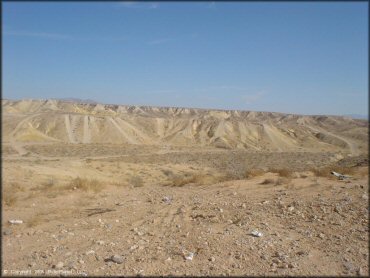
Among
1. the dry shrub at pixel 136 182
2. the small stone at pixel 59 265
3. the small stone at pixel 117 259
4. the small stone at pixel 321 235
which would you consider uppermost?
the small stone at pixel 321 235

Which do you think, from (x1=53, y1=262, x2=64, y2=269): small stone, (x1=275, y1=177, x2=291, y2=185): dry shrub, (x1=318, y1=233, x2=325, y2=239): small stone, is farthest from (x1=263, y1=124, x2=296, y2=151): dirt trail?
(x1=53, y1=262, x2=64, y2=269): small stone

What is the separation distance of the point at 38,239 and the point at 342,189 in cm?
913

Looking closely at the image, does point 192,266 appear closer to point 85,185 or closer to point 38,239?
point 38,239

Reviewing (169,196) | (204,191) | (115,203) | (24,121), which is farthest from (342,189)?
(24,121)

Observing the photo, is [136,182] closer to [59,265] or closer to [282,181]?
[282,181]

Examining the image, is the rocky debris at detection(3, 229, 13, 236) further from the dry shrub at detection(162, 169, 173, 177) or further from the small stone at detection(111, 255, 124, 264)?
the dry shrub at detection(162, 169, 173, 177)

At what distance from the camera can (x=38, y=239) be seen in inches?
333

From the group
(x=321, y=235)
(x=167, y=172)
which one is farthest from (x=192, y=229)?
(x=167, y=172)

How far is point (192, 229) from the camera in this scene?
28.7 feet

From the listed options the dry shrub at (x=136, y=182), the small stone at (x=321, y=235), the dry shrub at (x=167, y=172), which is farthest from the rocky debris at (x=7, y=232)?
the dry shrub at (x=167, y=172)

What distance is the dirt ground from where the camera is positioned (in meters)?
6.73

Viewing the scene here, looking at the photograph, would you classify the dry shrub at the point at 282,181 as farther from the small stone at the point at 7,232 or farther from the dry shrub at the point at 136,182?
the small stone at the point at 7,232

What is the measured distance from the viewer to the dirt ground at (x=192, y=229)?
6727 mm

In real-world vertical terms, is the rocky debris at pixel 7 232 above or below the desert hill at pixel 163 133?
above
